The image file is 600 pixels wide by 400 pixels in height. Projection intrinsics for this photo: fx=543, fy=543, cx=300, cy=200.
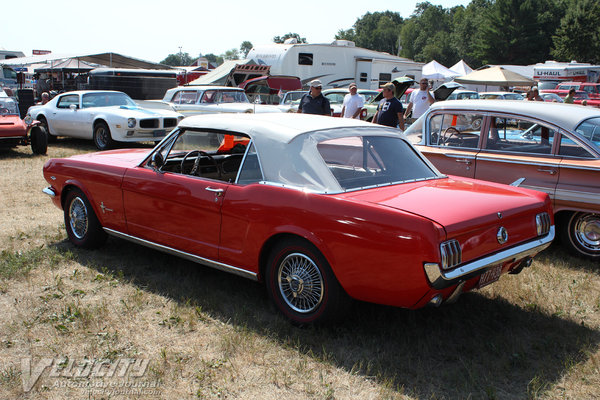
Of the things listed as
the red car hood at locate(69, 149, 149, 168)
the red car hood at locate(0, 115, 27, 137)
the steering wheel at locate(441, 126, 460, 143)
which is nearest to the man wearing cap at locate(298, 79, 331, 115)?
the steering wheel at locate(441, 126, 460, 143)

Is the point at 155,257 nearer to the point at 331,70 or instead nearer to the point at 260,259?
the point at 260,259

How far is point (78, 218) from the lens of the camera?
537 centimetres

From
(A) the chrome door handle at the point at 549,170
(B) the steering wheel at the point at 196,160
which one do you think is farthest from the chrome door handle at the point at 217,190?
(A) the chrome door handle at the point at 549,170

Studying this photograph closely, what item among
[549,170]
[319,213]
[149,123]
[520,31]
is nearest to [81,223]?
[319,213]

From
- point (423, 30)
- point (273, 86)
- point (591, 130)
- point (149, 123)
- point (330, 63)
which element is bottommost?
point (149, 123)

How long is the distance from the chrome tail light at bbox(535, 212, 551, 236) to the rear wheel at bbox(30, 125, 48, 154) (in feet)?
37.1

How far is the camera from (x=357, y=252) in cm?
327

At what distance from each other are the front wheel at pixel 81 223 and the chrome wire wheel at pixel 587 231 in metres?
4.62

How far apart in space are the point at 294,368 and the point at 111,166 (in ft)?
8.95

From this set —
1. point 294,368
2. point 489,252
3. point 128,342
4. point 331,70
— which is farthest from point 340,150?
point 331,70

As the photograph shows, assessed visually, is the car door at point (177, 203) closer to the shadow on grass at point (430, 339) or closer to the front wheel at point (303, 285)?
the shadow on grass at point (430, 339)

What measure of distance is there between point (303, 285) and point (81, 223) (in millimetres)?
2799

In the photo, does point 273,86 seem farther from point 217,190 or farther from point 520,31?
point 520,31

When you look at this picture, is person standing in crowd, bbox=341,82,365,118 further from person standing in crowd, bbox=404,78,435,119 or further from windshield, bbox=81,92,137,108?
windshield, bbox=81,92,137,108
